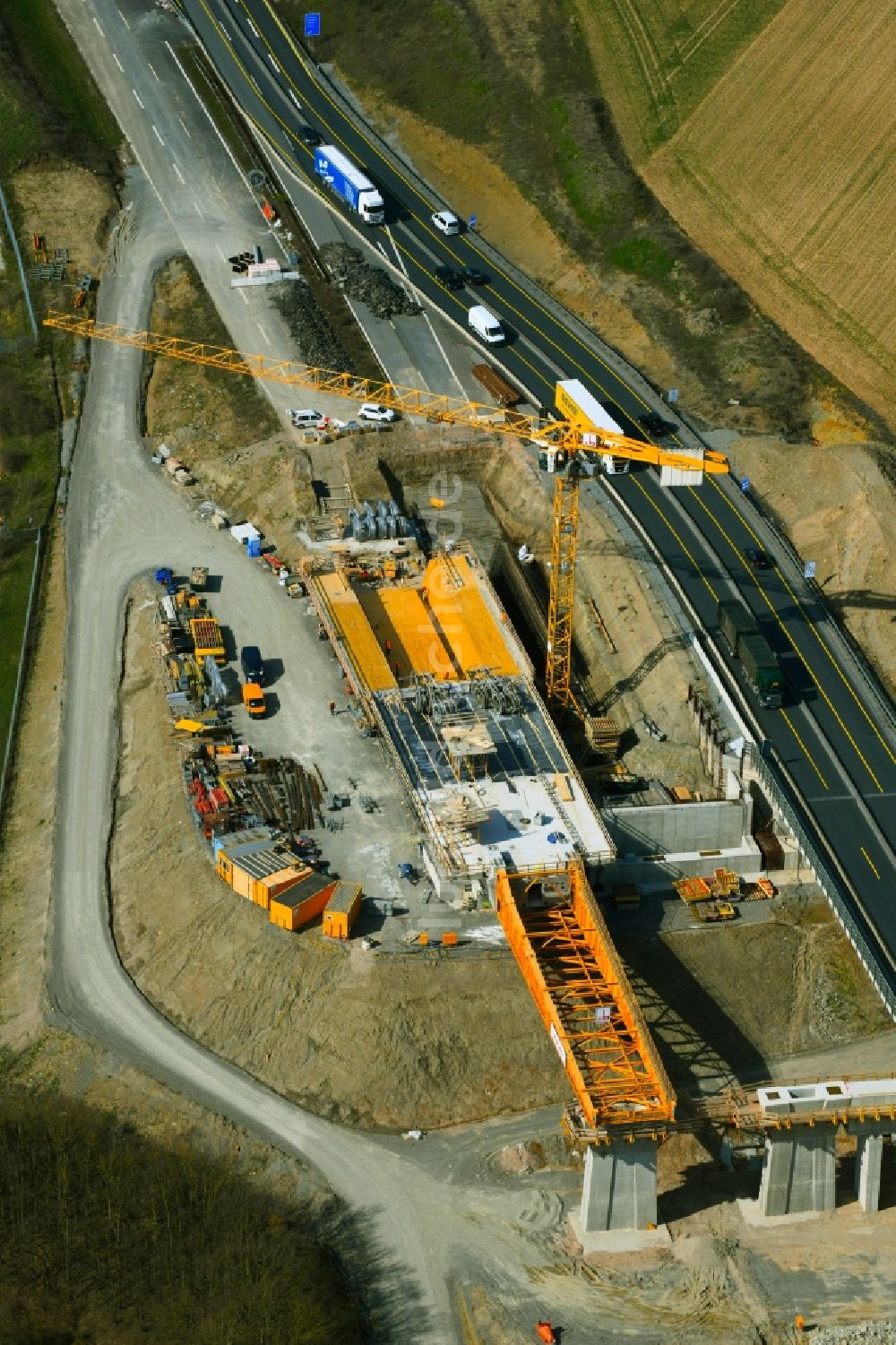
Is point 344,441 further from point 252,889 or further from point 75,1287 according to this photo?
point 75,1287

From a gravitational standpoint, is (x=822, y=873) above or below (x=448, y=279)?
below

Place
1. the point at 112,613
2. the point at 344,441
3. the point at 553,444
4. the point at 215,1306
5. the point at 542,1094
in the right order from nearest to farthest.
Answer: the point at 215,1306
the point at 542,1094
the point at 553,444
the point at 112,613
the point at 344,441

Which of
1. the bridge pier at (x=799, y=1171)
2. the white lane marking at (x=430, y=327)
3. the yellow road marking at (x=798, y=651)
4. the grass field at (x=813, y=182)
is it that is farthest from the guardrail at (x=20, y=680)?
the grass field at (x=813, y=182)

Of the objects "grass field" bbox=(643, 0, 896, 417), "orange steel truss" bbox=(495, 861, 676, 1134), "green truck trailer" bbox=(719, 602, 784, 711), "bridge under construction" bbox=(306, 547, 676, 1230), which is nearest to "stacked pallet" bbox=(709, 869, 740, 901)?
"bridge under construction" bbox=(306, 547, 676, 1230)

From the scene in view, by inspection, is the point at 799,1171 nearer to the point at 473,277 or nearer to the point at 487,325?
the point at 487,325

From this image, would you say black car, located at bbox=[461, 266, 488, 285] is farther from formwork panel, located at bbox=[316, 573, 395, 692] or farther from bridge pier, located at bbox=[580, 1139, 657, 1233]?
bridge pier, located at bbox=[580, 1139, 657, 1233]

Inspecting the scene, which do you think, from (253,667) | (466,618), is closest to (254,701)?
(253,667)

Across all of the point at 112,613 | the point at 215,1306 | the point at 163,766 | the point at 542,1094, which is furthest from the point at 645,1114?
the point at 112,613

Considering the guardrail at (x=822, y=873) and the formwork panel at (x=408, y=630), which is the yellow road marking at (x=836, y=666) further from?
the formwork panel at (x=408, y=630)
